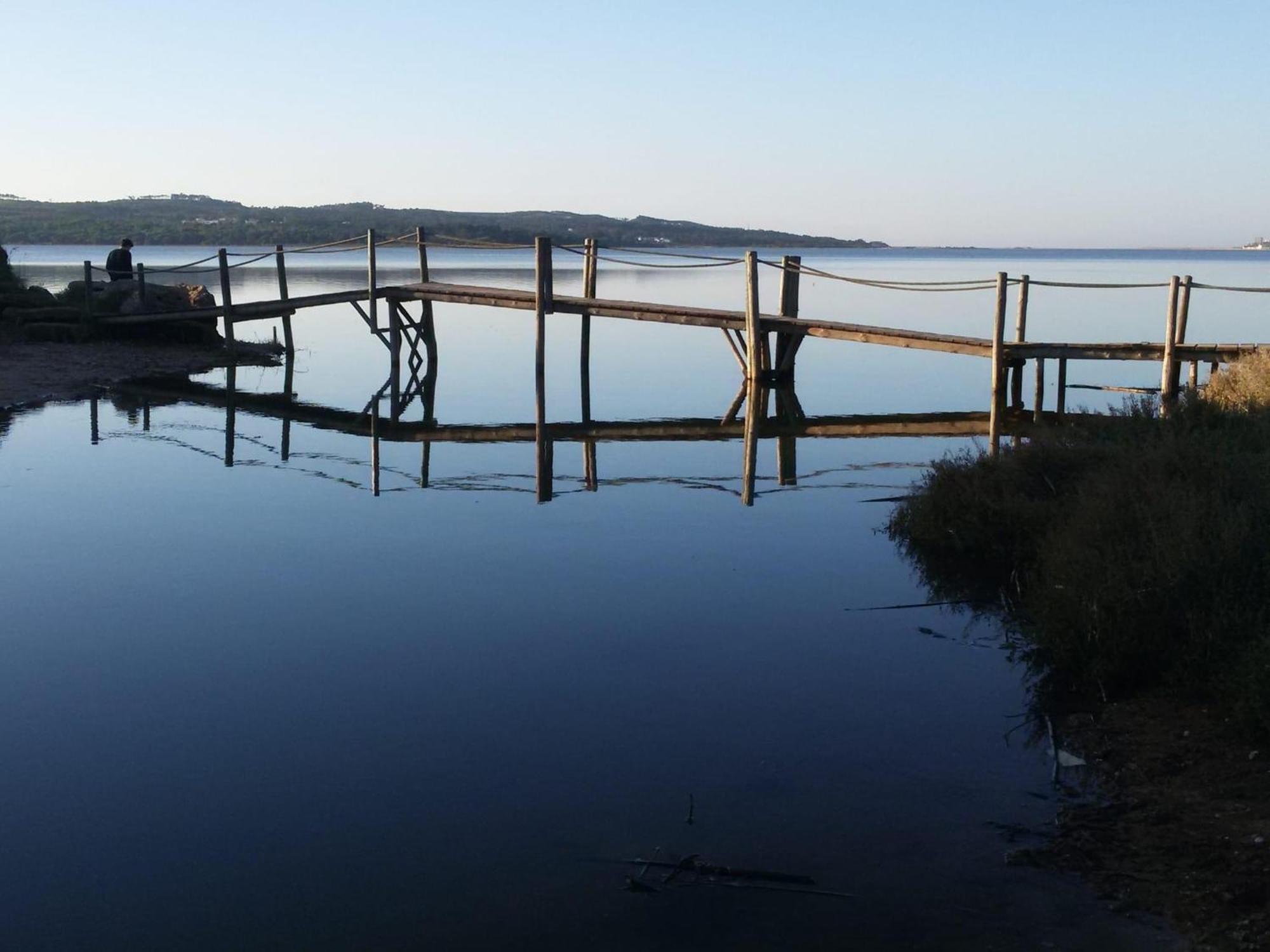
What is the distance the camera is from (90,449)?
51.5 feet

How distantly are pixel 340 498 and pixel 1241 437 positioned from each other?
7973 mm

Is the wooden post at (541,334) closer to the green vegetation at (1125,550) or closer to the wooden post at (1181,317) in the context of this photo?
the green vegetation at (1125,550)

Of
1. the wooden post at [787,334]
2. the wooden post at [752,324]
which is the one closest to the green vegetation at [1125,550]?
the wooden post at [752,324]

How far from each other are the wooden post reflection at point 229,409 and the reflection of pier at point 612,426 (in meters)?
0.02

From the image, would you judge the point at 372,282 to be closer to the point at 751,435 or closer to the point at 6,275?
the point at 751,435

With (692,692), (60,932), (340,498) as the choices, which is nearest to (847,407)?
(340,498)

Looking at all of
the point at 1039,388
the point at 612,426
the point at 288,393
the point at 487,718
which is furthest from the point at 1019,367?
the point at 487,718

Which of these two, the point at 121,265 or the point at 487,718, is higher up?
the point at 121,265

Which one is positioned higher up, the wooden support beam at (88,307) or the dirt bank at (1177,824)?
the wooden support beam at (88,307)

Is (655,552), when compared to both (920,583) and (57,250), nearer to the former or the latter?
(920,583)

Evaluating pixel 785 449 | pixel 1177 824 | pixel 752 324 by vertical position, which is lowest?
pixel 1177 824

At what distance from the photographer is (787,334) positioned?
69.2ft

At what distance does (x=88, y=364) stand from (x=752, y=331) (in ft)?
36.5

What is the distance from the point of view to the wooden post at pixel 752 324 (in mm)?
18625
